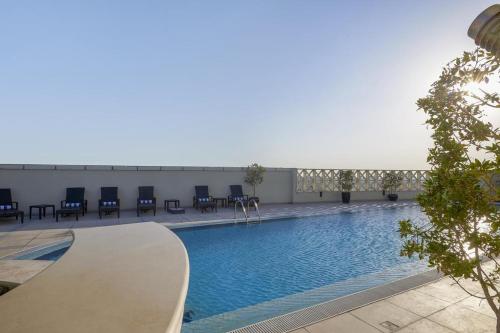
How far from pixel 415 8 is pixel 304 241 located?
228 inches

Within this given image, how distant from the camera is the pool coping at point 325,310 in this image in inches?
95.6

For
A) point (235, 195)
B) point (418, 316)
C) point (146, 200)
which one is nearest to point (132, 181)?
point (146, 200)

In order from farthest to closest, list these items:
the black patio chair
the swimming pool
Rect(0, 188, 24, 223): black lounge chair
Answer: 1. the black patio chair
2. Rect(0, 188, 24, 223): black lounge chair
3. the swimming pool

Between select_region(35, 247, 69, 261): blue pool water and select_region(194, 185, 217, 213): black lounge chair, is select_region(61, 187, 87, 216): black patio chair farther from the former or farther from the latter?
select_region(35, 247, 69, 261): blue pool water

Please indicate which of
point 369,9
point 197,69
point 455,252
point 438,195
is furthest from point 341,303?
point 197,69

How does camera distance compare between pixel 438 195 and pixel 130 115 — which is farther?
pixel 130 115

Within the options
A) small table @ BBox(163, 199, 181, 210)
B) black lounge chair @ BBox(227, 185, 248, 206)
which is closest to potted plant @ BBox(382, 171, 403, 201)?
black lounge chair @ BBox(227, 185, 248, 206)

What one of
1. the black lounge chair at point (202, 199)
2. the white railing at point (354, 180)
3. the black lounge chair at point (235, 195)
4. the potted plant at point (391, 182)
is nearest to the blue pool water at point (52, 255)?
the black lounge chair at point (202, 199)

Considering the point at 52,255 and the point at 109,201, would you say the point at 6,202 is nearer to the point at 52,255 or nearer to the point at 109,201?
the point at 109,201

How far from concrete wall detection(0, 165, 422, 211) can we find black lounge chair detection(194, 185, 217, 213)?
1.94ft

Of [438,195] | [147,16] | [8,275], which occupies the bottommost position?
[8,275]

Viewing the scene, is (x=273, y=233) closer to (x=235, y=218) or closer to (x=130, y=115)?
(x=235, y=218)

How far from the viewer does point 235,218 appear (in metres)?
8.62

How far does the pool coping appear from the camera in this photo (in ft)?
7.96
